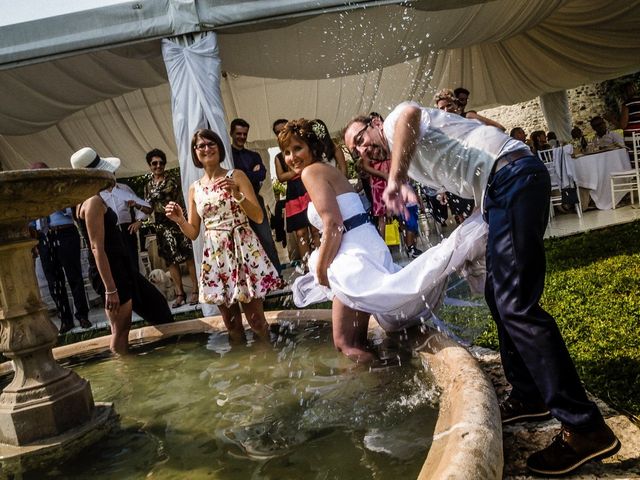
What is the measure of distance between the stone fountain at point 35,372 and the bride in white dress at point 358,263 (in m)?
1.14

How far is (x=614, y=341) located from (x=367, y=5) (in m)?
3.88

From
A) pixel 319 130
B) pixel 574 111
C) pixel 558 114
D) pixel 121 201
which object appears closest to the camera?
pixel 319 130

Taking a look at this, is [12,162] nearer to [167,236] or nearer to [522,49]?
[167,236]

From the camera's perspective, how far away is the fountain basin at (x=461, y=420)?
5.02ft

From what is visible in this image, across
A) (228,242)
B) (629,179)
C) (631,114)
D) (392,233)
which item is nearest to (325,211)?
(228,242)

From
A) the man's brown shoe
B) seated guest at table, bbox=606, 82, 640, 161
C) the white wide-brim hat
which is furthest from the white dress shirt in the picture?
seated guest at table, bbox=606, 82, 640, 161

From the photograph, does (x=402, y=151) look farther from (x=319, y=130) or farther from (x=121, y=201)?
(x=121, y=201)

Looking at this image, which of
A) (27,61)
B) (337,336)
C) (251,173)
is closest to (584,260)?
(337,336)

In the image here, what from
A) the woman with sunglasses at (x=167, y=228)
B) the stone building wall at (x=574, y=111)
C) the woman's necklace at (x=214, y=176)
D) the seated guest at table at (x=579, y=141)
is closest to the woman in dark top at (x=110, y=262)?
the woman's necklace at (x=214, y=176)

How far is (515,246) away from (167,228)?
225 inches

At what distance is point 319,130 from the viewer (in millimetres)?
3328

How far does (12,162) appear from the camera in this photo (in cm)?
998

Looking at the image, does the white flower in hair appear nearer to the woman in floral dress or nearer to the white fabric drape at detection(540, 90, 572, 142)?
the woman in floral dress

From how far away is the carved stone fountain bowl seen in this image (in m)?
2.28
